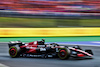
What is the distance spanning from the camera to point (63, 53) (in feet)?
20.0

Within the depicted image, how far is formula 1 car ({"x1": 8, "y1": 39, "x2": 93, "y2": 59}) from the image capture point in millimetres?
6109

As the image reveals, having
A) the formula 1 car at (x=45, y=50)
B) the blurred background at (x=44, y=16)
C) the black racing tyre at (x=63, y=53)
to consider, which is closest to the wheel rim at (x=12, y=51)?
the formula 1 car at (x=45, y=50)

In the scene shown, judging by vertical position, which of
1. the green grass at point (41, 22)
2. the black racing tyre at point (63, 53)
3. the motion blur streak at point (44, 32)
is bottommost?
the black racing tyre at point (63, 53)

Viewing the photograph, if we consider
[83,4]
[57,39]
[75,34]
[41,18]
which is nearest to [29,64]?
[57,39]

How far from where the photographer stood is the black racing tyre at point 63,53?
19.6ft

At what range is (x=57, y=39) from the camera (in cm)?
1232

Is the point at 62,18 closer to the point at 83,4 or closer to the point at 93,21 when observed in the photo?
the point at 93,21

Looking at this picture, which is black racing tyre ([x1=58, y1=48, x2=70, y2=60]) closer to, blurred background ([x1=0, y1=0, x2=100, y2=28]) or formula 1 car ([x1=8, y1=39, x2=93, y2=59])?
formula 1 car ([x1=8, y1=39, x2=93, y2=59])

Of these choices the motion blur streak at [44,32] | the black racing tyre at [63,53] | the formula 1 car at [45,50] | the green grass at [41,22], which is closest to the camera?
the black racing tyre at [63,53]

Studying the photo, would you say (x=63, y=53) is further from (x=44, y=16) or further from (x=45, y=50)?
(x=44, y=16)

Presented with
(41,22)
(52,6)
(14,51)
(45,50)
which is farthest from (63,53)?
(52,6)

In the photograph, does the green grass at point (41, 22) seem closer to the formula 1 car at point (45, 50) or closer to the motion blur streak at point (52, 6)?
the motion blur streak at point (52, 6)

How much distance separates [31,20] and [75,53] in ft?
33.5

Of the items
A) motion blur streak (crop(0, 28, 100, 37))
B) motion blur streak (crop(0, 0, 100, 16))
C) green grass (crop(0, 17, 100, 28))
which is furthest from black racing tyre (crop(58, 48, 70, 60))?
motion blur streak (crop(0, 0, 100, 16))
